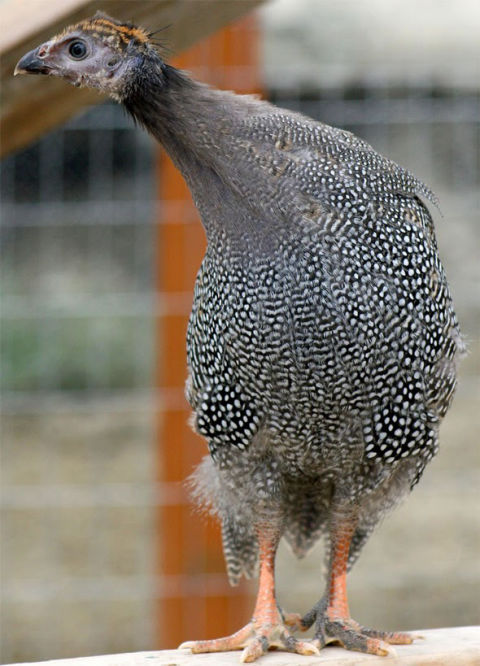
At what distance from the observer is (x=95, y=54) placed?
2539mm

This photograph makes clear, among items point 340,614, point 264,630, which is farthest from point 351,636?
point 264,630

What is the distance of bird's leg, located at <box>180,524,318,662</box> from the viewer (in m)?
2.67

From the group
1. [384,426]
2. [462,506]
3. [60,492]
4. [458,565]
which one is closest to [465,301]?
[462,506]

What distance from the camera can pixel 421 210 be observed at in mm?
2836

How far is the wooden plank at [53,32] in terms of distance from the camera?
2809mm

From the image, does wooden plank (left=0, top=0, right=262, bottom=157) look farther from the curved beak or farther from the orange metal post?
the orange metal post

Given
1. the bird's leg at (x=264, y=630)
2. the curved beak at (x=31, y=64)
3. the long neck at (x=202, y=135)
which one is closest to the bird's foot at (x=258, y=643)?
the bird's leg at (x=264, y=630)

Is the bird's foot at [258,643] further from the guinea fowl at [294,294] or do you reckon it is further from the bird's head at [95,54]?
the bird's head at [95,54]

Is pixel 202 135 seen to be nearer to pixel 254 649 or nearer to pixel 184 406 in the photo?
pixel 254 649

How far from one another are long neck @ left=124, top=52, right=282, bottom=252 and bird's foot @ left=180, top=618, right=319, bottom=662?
98 centimetres

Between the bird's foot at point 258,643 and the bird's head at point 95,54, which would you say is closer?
the bird's head at point 95,54

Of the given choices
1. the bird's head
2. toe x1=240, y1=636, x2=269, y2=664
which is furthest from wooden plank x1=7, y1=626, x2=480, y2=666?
the bird's head

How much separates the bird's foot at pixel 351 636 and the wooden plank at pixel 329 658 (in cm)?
3

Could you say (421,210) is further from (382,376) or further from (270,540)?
(270,540)
